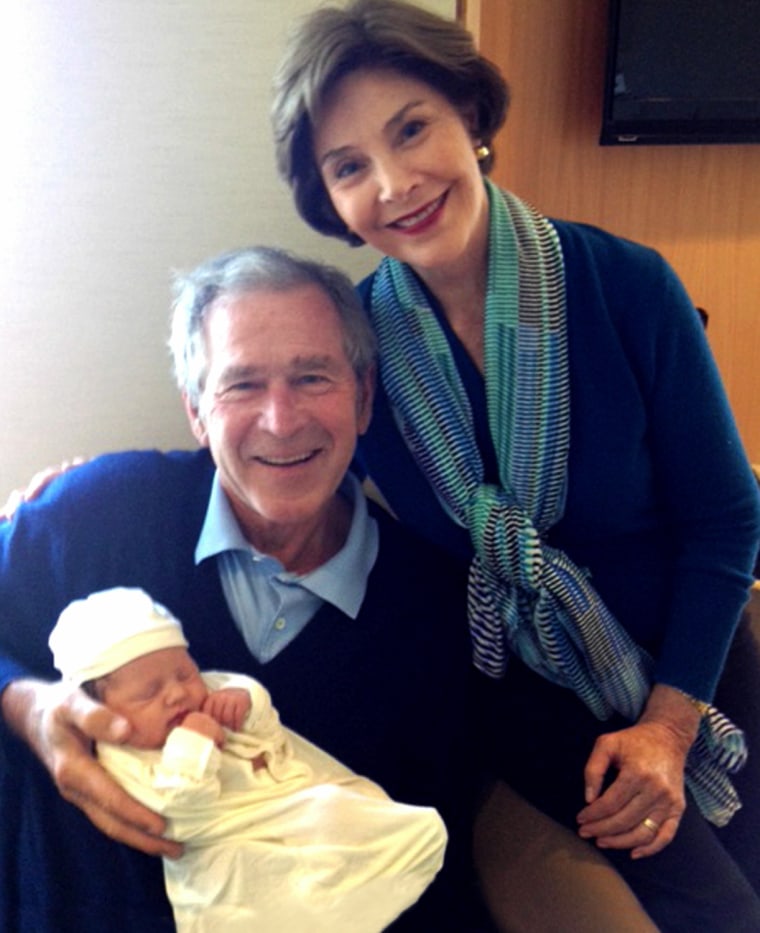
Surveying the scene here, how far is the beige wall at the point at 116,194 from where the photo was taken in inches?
51.5

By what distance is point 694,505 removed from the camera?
1.23m

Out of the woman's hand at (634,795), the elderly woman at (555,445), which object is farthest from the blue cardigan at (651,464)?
the woman's hand at (634,795)

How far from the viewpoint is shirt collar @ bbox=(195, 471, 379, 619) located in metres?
1.15

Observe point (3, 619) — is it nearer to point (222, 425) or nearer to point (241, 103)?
point (222, 425)

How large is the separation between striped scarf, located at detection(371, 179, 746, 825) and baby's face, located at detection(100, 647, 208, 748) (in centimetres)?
45

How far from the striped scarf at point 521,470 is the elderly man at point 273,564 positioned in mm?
84

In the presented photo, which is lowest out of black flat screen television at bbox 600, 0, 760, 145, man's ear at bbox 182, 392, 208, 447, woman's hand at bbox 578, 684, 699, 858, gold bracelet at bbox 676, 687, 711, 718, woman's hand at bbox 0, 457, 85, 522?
woman's hand at bbox 578, 684, 699, 858

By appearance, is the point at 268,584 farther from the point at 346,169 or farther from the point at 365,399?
the point at 346,169

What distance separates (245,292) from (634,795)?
0.85m

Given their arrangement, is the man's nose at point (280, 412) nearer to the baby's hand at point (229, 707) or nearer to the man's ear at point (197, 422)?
the man's ear at point (197, 422)

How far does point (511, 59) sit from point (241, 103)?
1059 mm

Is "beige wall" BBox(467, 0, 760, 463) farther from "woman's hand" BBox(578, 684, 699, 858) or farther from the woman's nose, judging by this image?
"woman's hand" BBox(578, 684, 699, 858)

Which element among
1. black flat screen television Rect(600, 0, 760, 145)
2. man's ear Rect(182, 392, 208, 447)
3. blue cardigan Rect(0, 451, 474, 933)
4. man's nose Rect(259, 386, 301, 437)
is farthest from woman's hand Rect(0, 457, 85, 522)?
black flat screen television Rect(600, 0, 760, 145)

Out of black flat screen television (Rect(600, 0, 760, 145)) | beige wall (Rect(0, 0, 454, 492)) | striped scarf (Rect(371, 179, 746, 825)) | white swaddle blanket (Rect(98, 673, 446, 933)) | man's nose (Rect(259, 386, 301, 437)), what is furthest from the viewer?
black flat screen television (Rect(600, 0, 760, 145))
